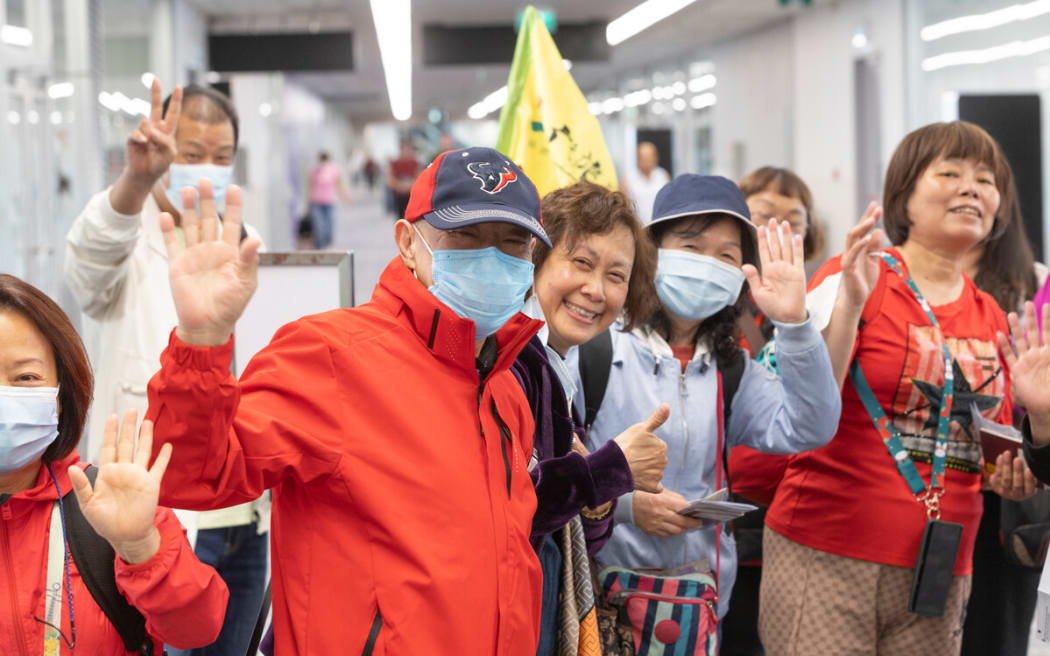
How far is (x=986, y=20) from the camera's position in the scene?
36.0 ft

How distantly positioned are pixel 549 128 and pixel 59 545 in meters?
1.93

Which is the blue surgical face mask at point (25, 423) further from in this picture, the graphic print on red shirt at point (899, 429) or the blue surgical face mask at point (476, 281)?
the graphic print on red shirt at point (899, 429)

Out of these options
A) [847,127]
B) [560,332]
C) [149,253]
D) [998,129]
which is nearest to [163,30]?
[847,127]

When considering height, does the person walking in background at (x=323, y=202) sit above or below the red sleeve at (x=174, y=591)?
above

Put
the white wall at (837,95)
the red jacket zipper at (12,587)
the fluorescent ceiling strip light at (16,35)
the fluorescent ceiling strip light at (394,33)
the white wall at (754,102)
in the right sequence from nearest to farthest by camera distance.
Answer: the red jacket zipper at (12,587) → the fluorescent ceiling strip light at (16,35) → the fluorescent ceiling strip light at (394,33) → the white wall at (837,95) → the white wall at (754,102)

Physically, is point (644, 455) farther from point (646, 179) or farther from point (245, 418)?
point (646, 179)

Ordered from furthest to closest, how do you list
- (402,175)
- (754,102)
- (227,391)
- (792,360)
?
(402,175) < (754,102) < (792,360) < (227,391)

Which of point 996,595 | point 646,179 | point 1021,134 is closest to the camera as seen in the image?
point 996,595

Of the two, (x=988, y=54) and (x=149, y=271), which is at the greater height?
(x=988, y=54)

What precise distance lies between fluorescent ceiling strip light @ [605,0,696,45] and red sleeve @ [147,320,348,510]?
12260 millimetres

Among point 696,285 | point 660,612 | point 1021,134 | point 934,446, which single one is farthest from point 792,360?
point 1021,134

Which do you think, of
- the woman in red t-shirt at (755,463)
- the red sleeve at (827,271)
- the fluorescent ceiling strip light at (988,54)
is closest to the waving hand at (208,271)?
the woman in red t-shirt at (755,463)

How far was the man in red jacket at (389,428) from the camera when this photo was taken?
148cm

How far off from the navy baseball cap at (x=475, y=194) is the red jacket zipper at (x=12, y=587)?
89cm
